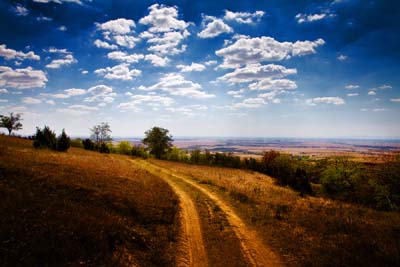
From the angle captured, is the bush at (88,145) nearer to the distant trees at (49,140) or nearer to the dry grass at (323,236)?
the distant trees at (49,140)

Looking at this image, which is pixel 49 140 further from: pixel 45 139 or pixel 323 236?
pixel 323 236

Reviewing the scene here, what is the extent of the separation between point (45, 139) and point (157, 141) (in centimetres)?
4531

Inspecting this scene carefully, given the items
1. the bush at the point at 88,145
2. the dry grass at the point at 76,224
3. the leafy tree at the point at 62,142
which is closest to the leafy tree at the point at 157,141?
the bush at the point at 88,145

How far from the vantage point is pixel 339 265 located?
8.95 meters

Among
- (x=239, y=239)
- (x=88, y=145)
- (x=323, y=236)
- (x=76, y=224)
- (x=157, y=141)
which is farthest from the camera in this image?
(x=157, y=141)

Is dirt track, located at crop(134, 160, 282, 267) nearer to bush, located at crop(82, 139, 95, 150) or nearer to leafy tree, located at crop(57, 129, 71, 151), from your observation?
leafy tree, located at crop(57, 129, 71, 151)

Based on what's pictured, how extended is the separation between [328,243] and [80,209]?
13.2 meters

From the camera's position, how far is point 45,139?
34219mm

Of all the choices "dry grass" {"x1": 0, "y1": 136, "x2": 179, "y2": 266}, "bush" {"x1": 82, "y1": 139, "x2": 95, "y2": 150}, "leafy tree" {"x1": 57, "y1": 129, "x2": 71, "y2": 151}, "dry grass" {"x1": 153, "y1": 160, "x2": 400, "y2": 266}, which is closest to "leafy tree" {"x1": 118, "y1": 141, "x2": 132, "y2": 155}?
"bush" {"x1": 82, "y1": 139, "x2": 95, "y2": 150}

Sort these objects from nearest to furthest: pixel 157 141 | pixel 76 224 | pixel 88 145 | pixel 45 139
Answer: pixel 76 224 → pixel 45 139 → pixel 88 145 → pixel 157 141

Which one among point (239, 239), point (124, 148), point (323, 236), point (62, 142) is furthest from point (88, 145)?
point (323, 236)

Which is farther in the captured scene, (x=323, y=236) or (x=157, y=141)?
(x=157, y=141)

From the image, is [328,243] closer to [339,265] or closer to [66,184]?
[339,265]

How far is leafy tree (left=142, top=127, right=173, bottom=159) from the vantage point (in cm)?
7850
